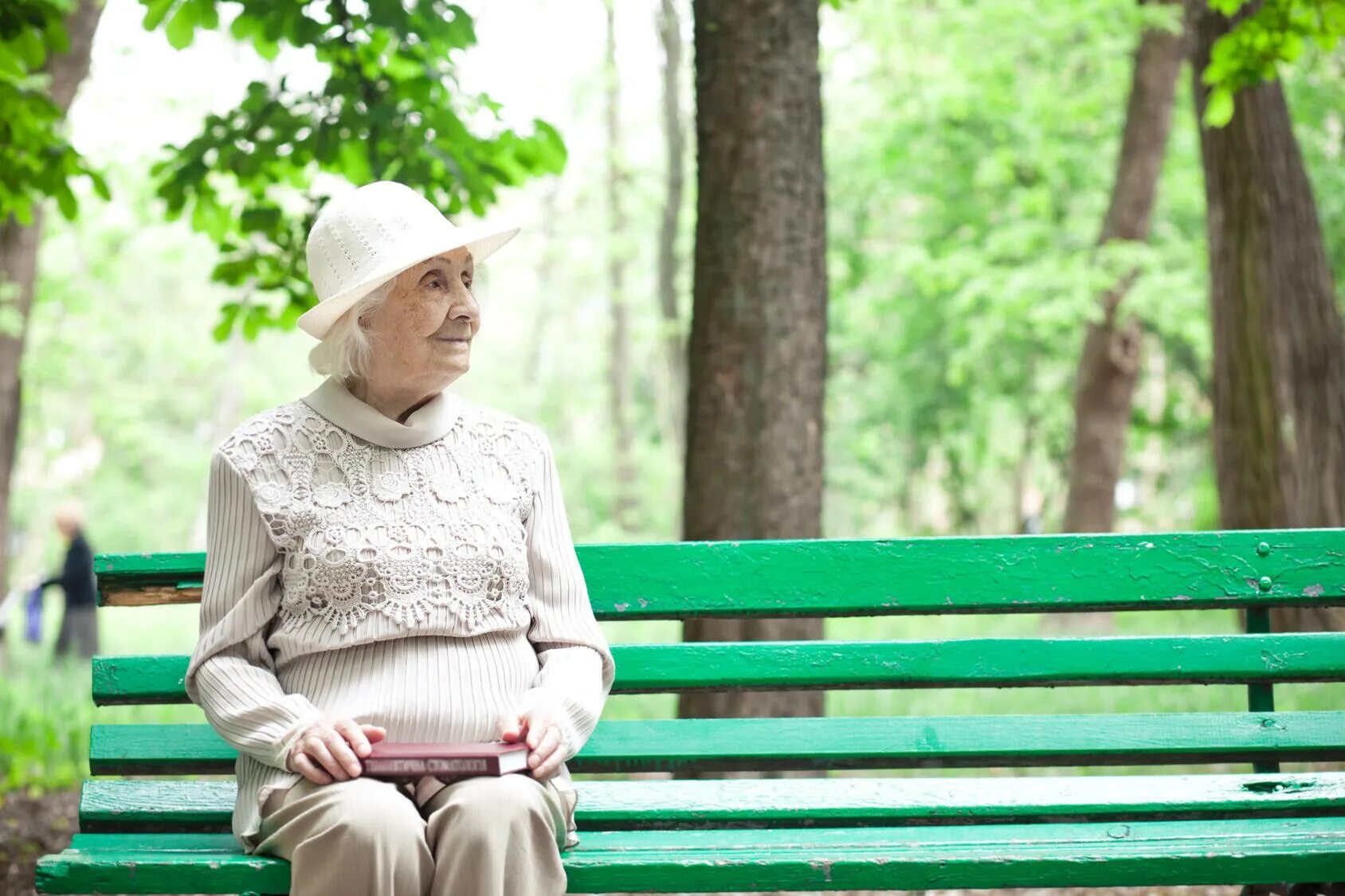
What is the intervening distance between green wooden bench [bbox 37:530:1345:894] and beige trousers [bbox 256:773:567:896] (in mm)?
438

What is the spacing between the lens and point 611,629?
39.3 ft

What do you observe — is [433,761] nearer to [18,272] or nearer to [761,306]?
[761,306]

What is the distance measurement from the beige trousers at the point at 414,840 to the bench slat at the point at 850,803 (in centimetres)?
48

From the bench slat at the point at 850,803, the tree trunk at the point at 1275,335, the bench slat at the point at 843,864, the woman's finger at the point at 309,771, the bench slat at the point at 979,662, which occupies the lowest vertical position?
the bench slat at the point at 843,864

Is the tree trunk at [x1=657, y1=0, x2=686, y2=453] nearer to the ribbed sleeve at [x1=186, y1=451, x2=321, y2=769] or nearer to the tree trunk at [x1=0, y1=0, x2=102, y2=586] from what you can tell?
the tree trunk at [x1=0, y1=0, x2=102, y2=586]

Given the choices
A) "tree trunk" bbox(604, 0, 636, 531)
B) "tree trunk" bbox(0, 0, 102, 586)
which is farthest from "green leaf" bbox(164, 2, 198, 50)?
"tree trunk" bbox(604, 0, 636, 531)

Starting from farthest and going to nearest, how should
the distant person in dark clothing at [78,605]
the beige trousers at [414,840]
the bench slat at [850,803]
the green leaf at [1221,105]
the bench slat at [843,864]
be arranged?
1. the distant person in dark clothing at [78,605]
2. the green leaf at [1221,105]
3. the bench slat at [850,803]
4. the bench slat at [843,864]
5. the beige trousers at [414,840]

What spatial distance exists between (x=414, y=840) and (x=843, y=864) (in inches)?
30.7

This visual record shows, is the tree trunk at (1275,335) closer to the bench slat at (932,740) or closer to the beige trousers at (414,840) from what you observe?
the bench slat at (932,740)

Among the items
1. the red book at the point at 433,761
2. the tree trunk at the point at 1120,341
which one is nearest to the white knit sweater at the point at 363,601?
the red book at the point at 433,761

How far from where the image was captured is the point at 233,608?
105 inches

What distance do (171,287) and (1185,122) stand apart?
28492 millimetres

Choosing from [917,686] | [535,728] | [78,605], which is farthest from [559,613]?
[78,605]

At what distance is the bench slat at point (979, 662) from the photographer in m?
3.09
